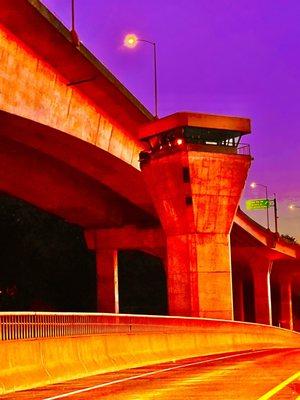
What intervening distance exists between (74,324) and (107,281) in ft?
137

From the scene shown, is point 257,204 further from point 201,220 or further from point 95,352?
point 95,352

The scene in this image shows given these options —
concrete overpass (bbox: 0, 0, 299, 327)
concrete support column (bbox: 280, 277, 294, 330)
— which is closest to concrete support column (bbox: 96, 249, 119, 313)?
concrete overpass (bbox: 0, 0, 299, 327)

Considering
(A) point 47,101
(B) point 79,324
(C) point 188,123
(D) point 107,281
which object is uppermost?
(C) point 188,123

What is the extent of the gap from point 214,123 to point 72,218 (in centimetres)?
1802

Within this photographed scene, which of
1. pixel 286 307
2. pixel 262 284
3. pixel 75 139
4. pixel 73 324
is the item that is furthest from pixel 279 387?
pixel 286 307

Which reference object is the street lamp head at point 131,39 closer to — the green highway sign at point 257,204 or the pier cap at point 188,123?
the pier cap at point 188,123

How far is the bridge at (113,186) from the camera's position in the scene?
19109mm

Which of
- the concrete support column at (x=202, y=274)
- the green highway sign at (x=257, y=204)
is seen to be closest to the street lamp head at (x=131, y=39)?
the concrete support column at (x=202, y=274)

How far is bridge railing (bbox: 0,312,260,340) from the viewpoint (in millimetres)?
15789

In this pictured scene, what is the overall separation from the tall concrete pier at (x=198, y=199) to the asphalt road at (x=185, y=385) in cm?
1658

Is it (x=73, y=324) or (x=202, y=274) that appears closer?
(x=73, y=324)

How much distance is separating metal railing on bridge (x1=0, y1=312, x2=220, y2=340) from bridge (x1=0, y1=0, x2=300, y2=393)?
44mm

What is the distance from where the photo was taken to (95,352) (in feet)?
61.7

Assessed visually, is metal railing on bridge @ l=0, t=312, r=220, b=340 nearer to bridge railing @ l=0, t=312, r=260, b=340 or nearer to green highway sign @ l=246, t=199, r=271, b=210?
bridge railing @ l=0, t=312, r=260, b=340
